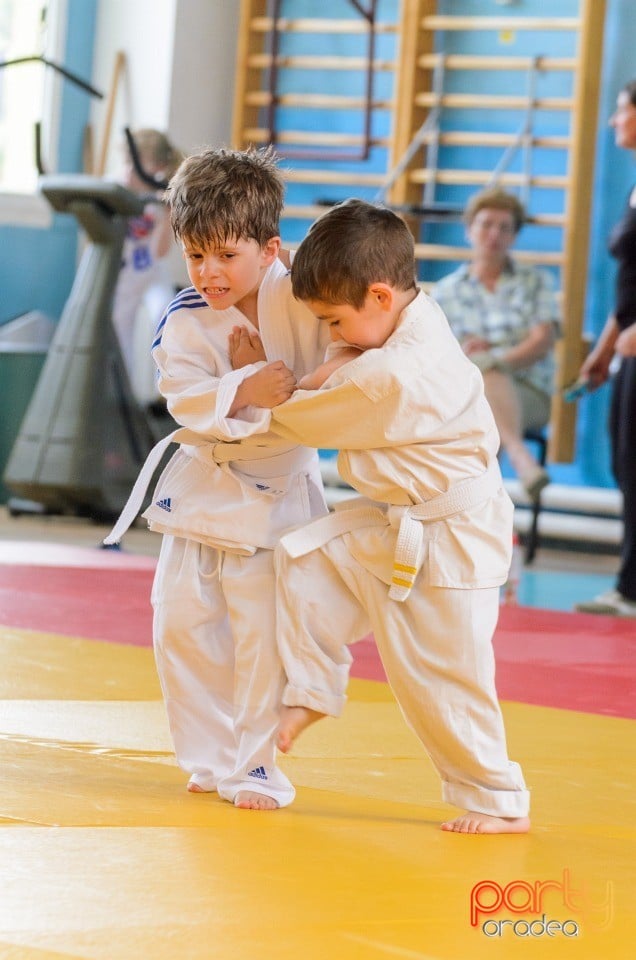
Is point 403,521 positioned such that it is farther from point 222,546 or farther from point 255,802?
point 255,802

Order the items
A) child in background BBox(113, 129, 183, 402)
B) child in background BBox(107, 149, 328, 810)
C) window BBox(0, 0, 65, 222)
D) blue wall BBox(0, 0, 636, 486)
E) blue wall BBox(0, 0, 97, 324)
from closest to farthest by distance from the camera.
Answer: child in background BBox(107, 149, 328, 810) < child in background BBox(113, 129, 183, 402) < blue wall BBox(0, 0, 636, 486) < blue wall BBox(0, 0, 97, 324) < window BBox(0, 0, 65, 222)

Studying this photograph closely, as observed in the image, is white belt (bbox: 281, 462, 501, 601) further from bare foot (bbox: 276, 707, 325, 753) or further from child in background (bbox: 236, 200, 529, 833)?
bare foot (bbox: 276, 707, 325, 753)

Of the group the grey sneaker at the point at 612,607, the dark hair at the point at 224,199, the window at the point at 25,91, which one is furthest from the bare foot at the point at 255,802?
the window at the point at 25,91

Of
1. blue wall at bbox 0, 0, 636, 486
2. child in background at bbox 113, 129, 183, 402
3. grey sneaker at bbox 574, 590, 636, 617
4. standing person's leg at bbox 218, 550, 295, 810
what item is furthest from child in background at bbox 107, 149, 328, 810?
blue wall at bbox 0, 0, 636, 486

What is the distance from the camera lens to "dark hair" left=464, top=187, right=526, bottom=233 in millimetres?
5277

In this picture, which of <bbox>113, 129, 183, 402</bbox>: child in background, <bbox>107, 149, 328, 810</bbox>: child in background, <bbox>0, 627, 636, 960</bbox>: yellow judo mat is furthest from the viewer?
<bbox>113, 129, 183, 402</bbox>: child in background

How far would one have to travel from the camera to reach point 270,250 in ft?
6.10

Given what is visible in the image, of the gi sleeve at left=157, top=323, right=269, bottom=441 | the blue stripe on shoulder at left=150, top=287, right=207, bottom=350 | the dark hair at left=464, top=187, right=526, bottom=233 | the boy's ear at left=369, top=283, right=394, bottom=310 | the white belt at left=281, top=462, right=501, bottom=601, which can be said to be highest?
the dark hair at left=464, top=187, right=526, bottom=233

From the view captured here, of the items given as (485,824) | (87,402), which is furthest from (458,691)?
(87,402)

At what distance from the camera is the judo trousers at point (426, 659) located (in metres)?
1.75

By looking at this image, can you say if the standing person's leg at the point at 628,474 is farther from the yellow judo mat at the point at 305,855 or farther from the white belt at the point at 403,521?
the white belt at the point at 403,521

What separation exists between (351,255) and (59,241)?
18.9 ft

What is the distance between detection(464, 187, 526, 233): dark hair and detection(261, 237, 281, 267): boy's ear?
3553 millimetres

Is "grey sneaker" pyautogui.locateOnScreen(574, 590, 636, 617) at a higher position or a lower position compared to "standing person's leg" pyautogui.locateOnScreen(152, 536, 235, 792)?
lower
